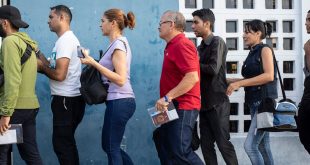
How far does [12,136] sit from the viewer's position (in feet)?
13.4

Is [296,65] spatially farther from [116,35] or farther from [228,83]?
[116,35]

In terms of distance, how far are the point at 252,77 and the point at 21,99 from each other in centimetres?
205

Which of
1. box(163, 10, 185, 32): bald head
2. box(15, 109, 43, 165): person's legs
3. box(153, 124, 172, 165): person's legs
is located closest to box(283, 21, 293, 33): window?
box(163, 10, 185, 32): bald head

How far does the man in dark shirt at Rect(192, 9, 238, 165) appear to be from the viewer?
4793mm

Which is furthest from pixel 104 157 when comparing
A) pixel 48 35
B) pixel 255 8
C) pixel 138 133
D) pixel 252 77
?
pixel 255 8

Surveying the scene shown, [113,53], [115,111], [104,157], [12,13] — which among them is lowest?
[104,157]

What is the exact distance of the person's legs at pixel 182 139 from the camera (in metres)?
4.09

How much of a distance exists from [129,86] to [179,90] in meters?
0.57

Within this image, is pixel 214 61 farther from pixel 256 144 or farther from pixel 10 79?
pixel 10 79

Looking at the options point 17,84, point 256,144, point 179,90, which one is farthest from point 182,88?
point 256,144

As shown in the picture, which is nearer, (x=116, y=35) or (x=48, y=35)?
(x=116, y=35)

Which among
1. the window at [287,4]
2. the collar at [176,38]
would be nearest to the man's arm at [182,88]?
the collar at [176,38]

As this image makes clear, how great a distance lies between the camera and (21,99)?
421 cm

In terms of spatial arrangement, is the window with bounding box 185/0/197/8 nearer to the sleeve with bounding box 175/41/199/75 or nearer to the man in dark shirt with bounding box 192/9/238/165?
the man in dark shirt with bounding box 192/9/238/165
